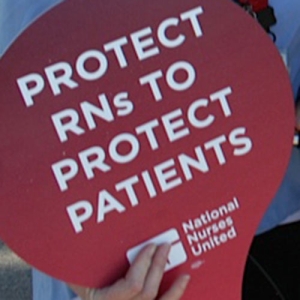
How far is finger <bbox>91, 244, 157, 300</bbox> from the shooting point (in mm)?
904

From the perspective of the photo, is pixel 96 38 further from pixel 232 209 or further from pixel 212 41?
pixel 232 209

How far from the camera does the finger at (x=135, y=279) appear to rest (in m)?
0.90

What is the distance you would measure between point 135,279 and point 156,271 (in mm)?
23

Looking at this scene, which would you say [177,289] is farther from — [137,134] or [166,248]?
[137,134]

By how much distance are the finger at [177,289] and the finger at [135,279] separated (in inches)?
1.3

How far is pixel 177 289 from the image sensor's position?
92 centimetres

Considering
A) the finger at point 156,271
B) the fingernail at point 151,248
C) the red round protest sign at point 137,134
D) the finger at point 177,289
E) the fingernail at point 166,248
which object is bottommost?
the finger at point 177,289

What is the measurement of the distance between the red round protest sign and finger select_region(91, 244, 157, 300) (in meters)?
0.01

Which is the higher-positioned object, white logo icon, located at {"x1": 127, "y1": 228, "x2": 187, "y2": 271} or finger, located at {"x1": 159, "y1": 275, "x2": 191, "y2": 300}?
white logo icon, located at {"x1": 127, "y1": 228, "x2": 187, "y2": 271}

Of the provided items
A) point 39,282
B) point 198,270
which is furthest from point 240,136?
point 39,282

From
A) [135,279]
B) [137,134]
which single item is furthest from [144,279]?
[137,134]

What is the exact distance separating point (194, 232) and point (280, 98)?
17cm

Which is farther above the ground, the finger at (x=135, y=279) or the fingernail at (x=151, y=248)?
the fingernail at (x=151, y=248)

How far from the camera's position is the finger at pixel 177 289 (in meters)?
0.92
